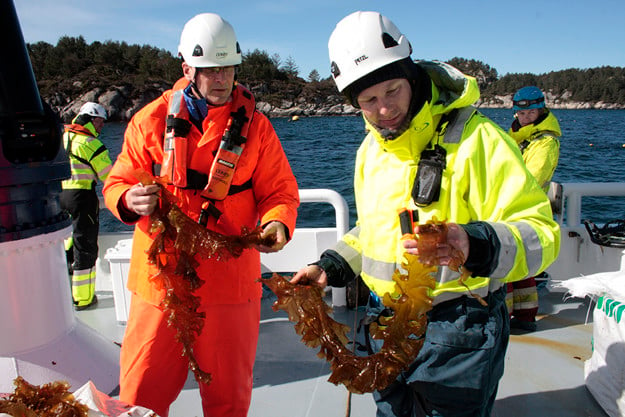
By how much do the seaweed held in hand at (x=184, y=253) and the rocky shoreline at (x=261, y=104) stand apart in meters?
30.6

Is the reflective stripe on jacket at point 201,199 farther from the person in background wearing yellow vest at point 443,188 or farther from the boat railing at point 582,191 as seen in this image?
the boat railing at point 582,191

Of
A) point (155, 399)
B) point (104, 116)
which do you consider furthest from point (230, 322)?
point (104, 116)

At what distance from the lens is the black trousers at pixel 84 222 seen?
16.1 ft

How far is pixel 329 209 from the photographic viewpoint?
1565 cm

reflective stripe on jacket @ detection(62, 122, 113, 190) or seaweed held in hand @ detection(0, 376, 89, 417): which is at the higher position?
reflective stripe on jacket @ detection(62, 122, 113, 190)

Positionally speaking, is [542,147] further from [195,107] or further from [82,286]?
[82,286]

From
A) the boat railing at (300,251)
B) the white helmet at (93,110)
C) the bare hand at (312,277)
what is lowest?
the boat railing at (300,251)

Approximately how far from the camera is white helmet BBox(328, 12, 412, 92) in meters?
1.61

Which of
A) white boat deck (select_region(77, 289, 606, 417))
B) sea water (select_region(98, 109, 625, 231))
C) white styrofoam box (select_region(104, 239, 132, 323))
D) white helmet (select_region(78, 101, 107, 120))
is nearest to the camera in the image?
white boat deck (select_region(77, 289, 606, 417))

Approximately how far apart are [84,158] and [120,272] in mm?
1988

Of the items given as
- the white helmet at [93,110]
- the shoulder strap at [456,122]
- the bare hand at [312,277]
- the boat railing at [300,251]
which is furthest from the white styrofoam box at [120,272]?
the shoulder strap at [456,122]

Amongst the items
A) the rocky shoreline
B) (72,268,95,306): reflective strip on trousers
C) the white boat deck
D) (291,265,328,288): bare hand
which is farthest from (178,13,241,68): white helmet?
the rocky shoreline

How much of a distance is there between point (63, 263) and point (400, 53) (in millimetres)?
2311

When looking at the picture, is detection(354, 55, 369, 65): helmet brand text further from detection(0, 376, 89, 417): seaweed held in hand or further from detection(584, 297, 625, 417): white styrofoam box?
detection(584, 297, 625, 417): white styrofoam box
